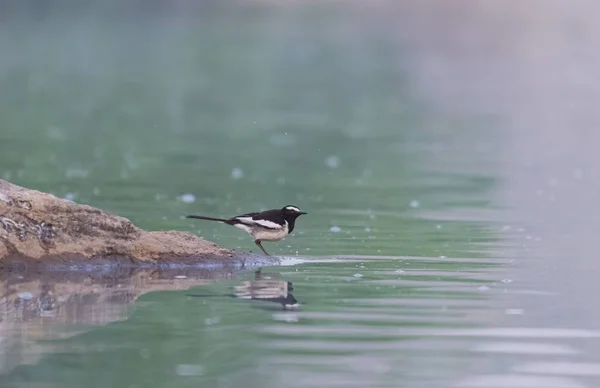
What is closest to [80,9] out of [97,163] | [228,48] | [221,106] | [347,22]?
[347,22]

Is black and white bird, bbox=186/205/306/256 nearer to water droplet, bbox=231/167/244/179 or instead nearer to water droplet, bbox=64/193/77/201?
water droplet, bbox=64/193/77/201

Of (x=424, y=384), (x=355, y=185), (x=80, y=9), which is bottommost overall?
(x=424, y=384)

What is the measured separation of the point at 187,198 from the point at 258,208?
84 centimetres

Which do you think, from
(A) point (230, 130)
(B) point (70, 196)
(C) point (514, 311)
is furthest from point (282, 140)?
(C) point (514, 311)

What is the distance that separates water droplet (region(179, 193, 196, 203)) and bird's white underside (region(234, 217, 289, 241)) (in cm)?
438

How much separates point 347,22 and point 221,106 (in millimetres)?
37510

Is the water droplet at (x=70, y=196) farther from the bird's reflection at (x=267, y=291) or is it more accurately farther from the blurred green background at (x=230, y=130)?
the bird's reflection at (x=267, y=291)

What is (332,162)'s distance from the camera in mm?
22203

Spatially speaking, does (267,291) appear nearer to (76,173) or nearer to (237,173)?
Result: (76,173)

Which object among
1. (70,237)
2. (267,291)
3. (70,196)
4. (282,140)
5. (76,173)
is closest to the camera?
(267,291)

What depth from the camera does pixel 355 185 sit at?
766 inches

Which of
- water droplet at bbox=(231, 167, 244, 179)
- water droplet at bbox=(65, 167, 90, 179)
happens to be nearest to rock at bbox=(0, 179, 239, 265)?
water droplet at bbox=(65, 167, 90, 179)

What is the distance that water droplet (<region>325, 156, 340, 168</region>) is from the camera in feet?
71.4

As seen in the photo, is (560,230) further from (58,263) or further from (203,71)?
(203,71)
